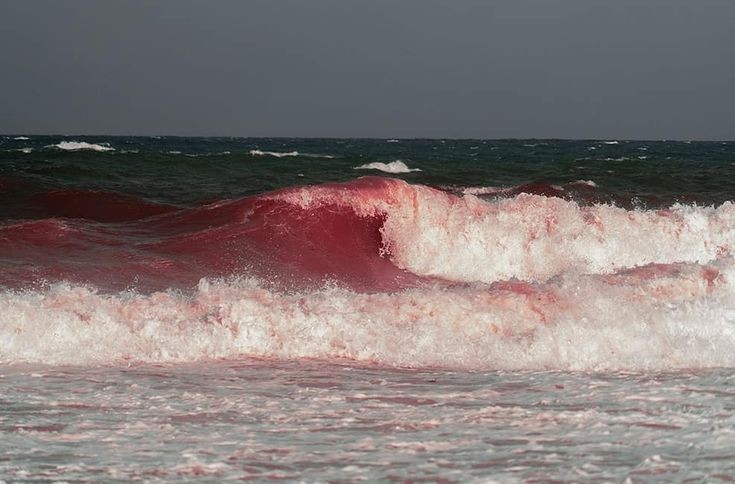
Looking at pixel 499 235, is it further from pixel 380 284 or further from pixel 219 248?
pixel 219 248

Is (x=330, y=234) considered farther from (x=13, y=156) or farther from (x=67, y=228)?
(x=13, y=156)

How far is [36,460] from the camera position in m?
3.80

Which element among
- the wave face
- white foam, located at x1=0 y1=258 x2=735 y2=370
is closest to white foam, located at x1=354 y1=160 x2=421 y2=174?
the wave face

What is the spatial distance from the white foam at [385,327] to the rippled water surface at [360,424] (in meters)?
0.48

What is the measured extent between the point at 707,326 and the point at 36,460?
5.24 metres

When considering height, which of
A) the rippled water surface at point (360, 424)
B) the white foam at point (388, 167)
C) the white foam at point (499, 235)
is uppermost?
the white foam at point (388, 167)

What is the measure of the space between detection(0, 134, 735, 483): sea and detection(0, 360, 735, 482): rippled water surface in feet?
0.06

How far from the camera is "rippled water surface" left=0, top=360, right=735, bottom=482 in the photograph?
12.2 feet

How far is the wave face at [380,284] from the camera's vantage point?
6395 mm

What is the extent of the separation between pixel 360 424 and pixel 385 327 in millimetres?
2378

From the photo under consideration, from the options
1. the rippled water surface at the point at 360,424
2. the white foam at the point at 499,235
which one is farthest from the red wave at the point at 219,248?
the rippled water surface at the point at 360,424

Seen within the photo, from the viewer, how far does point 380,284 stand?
31.8ft

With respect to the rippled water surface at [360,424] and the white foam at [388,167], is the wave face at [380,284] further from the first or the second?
the white foam at [388,167]

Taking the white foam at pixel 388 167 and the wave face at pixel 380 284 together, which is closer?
the wave face at pixel 380 284
